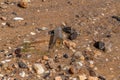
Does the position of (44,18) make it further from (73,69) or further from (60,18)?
(73,69)

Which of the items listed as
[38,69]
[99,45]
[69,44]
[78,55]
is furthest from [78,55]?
[38,69]

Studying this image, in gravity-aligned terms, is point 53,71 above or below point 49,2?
below

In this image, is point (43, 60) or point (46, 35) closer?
point (43, 60)

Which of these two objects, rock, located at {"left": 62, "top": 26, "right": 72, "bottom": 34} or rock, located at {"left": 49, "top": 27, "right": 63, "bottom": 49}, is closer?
rock, located at {"left": 49, "top": 27, "right": 63, "bottom": 49}

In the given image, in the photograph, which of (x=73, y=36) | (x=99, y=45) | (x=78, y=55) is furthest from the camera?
(x=73, y=36)

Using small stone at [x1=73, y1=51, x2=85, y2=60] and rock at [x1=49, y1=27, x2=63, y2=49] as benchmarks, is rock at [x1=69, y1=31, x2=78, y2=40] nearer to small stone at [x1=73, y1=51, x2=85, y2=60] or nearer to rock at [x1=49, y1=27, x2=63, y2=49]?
rock at [x1=49, y1=27, x2=63, y2=49]

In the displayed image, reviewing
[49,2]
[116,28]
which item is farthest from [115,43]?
[49,2]

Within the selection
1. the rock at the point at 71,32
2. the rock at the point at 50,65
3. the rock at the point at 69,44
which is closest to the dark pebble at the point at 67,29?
the rock at the point at 71,32

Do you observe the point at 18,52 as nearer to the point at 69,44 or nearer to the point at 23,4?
the point at 69,44

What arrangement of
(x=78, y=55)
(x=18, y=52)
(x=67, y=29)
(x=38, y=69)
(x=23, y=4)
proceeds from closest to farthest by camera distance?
(x=38, y=69), (x=18, y=52), (x=78, y=55), (x=67, y=29), (x=23, y=4)

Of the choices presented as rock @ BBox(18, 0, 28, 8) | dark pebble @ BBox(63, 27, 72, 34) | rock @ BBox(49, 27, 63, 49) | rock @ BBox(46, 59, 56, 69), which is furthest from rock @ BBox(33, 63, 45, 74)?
rock @ BBox(18, 0, 28, 8)

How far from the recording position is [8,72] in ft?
15.5

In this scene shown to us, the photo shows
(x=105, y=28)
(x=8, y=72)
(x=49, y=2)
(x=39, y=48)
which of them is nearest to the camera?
(x=8, y=72)

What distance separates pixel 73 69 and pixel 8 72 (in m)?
0.81
